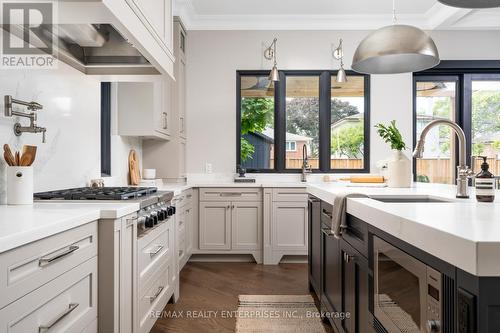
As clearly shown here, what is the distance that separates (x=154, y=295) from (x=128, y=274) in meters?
0.55

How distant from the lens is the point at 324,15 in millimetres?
4258

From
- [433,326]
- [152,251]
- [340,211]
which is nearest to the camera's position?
[433,326]

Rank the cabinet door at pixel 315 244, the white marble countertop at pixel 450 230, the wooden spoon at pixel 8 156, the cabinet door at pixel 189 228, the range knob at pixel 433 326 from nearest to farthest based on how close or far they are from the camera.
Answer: the white marble countertop at pixel 450 230 → the range knob at pixel 433 326 → the wooden spoon at pixel 8 156 → the cabinet door at pixel 315 244 → the cabinet door at pixel 189 228

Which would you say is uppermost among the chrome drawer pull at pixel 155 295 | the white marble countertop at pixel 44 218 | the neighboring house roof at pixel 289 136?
the neighboring house roof at pixel 289 136

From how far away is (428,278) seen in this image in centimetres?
93

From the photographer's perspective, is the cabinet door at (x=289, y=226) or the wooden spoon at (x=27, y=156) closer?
the wooden spoon at (x=27, y=156)

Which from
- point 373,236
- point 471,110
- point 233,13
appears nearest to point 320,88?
point 233,13

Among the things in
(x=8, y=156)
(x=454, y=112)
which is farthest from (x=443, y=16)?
(x=8, y=156)

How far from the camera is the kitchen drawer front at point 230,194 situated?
392 centimetres

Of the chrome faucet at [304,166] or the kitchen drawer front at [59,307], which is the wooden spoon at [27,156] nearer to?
the kitchen drawer front at [59,307]

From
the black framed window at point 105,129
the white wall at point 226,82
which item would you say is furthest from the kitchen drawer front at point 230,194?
the black framed window at point 105,129

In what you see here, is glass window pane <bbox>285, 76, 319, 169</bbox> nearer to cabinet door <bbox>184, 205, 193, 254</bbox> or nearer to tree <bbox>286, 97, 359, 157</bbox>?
tree <bbox>286, 97, 359, 157</bbox>

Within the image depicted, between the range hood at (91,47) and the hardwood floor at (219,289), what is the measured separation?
1.69 metres

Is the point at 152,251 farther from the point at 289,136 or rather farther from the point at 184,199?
the point at 289,136
